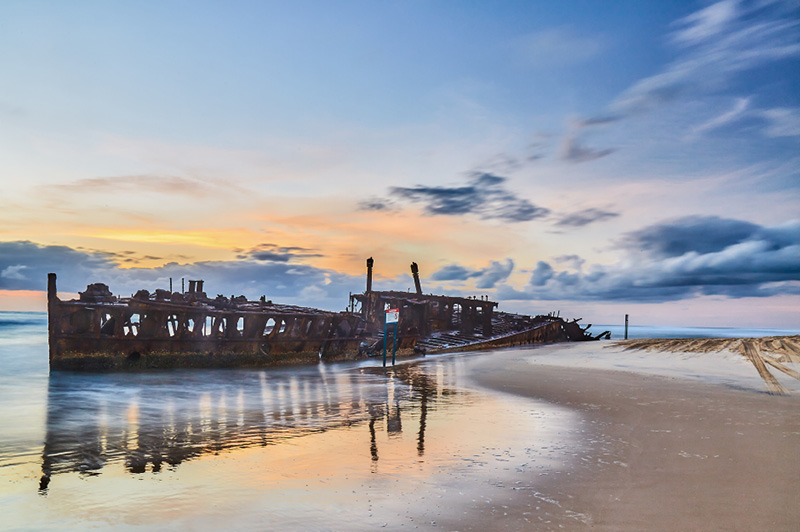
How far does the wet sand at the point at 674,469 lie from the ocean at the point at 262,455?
1.89 ft

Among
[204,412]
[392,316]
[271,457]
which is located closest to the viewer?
[271,457]

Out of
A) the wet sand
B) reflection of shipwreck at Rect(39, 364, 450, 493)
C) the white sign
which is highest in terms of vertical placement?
the white sign

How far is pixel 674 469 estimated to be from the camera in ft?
22.1

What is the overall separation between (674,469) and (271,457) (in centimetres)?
520

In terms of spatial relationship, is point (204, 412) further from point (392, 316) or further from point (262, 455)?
point (392, 316)

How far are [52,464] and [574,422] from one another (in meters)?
8.31

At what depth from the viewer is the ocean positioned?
534 centimetres

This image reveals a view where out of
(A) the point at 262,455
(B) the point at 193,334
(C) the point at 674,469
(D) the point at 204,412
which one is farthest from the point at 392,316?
(C) the point at 674,469

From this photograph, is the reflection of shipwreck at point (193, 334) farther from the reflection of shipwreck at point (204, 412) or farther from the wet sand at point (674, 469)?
the wet sand at point (674, 469)

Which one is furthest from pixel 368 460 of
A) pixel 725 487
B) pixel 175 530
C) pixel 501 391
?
pixel 501 391

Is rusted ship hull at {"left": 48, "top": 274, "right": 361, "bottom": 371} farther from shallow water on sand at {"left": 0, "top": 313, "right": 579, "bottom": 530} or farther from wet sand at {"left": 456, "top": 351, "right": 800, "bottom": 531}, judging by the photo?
wet sand at {"left": 456, "top": 351, "right": 800, "bottom": 531}

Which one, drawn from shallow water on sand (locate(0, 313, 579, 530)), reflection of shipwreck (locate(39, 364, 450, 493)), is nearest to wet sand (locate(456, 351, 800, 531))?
shallow water on sand (locate(0, 313, 579, 530))

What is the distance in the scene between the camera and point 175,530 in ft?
15.9

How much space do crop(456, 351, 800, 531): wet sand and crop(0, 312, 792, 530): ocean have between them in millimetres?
575
